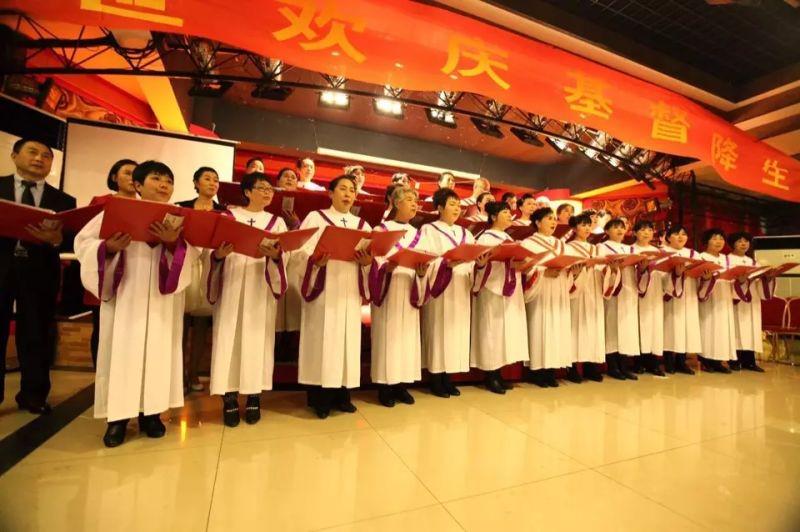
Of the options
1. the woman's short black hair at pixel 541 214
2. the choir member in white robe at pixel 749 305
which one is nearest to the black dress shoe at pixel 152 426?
the woman's short black hair at pixel 541 214

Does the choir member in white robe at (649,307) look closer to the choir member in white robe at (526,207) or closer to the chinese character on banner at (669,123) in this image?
the choir member in white robe at (526,207)

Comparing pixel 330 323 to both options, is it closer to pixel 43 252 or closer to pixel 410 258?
pixel 410 258

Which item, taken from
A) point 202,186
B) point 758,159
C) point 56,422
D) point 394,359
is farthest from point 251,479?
point 758,159

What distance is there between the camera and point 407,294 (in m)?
3.25

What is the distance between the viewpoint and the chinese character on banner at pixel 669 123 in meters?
5.48

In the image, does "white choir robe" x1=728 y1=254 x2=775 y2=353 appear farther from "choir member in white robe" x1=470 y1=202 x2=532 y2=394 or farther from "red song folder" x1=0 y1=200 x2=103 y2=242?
"red song folder" x1=0 y1=200 x2=103 y2=242

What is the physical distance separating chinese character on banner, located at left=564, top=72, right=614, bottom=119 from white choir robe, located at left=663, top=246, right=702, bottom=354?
203cm

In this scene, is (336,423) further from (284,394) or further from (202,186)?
(202,186)

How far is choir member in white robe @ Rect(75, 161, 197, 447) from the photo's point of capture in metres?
2.14

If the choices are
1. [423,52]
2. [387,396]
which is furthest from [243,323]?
[423,52]

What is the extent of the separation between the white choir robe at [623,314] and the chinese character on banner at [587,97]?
1.82 meters

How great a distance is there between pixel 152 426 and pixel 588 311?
413cm

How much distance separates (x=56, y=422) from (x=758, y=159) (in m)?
10.0

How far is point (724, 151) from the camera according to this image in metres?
6.22
